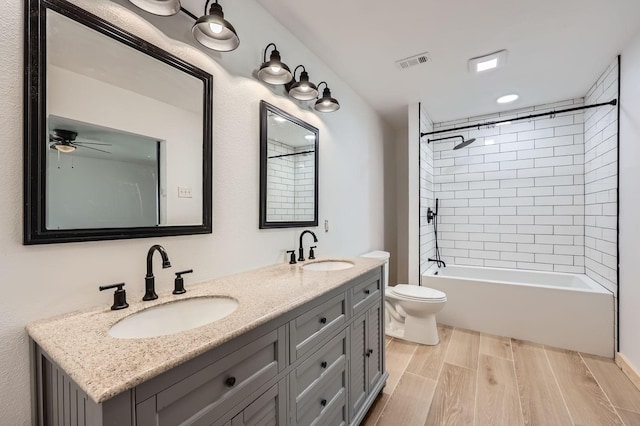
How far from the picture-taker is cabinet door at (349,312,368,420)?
148 cm

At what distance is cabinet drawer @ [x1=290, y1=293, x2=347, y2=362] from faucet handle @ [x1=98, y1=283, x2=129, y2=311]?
62cm

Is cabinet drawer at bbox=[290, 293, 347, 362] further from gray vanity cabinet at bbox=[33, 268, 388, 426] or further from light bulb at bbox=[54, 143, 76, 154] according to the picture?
light bulb at bbox=[54, 143, 76, 154]

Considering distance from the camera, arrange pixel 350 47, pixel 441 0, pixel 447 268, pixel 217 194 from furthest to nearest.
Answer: pixel 447 268 → pixel 350 47 → pixel 441 0 → pixel 217 194

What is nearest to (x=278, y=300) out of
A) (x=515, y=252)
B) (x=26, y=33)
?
(x=26, y=33)

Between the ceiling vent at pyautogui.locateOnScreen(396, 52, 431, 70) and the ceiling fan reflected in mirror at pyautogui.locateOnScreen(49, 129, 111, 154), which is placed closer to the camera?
the ceiling fan reflected in mirror at pyautogui.locateOnScreen(49, 129, 111, 154)

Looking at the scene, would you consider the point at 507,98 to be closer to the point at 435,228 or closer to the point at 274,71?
the point at 435,228

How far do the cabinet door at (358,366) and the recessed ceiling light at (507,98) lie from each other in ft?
9.40

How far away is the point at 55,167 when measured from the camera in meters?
0.93

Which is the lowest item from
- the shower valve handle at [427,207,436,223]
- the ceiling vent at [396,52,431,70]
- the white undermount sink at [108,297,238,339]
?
the white undermount sink at [108,297,238,339]

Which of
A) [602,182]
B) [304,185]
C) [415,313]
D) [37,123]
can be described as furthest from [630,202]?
[37,123]

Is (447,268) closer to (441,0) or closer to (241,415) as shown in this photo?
(441,0)

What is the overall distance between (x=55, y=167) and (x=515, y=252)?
4.14 meters

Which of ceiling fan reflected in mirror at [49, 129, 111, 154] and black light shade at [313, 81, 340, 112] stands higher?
black light shade at [313, 81, 340, 112]

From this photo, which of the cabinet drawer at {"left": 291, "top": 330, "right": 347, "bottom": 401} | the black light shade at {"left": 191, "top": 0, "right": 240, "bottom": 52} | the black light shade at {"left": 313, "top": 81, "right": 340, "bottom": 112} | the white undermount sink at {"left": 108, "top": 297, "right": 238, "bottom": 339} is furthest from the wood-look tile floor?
the black light shade at {"left": 191, "top": 0, "right": 240, "bottom": 52}
